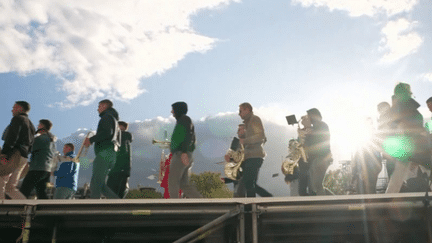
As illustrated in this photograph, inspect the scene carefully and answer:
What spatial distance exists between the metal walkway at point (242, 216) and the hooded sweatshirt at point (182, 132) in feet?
6.19

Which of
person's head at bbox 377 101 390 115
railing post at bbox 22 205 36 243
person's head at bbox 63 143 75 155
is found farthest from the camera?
person's head at bbox 63 143 75 155

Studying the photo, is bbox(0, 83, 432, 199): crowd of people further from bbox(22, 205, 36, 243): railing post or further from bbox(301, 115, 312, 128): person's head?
bbox(22, 205, 36, 243): railing post

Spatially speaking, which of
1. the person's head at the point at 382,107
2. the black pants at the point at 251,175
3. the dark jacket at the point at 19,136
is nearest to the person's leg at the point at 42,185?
the dark jacket at the point at 19,136

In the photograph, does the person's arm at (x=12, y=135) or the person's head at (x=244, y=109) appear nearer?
the person's arm at (x=12, y=135)

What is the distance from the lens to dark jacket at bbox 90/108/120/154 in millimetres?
6062

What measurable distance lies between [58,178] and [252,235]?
5600 millimetres

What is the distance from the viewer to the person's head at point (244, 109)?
6.48 meters

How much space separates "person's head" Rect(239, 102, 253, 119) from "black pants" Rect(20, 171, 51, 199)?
3305 mm

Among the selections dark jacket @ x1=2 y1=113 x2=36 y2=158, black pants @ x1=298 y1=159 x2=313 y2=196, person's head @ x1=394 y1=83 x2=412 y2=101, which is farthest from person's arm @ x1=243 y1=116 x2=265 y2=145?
dark jacket @ x1=2 y1=113 x2=36 y2=158

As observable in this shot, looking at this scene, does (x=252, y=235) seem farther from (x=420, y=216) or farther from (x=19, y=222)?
(x=19, y=222)

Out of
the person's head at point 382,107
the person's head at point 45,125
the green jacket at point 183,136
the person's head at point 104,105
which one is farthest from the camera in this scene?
the person's head at point 45,125

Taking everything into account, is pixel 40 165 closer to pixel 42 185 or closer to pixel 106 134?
pixel 42 185

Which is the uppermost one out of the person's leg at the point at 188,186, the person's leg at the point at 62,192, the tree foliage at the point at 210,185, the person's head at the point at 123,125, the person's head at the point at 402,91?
the tree foliage at the point at 210,185

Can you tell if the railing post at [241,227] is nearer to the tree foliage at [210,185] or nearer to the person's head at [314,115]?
the person's head at [314,115]
